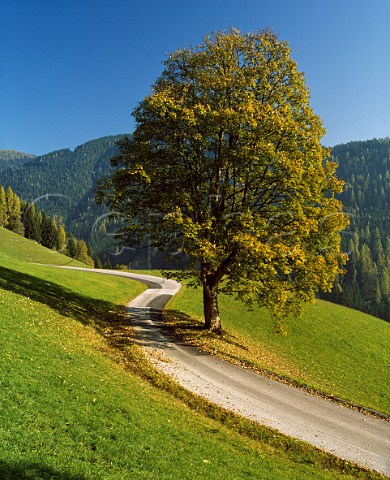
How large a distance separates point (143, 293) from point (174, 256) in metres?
22.4

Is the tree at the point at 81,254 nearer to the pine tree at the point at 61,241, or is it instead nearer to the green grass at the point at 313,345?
the pine tree at the point at 61,241

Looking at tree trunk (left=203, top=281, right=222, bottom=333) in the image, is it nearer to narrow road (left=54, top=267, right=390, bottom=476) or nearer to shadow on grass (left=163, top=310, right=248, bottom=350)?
Result: shadow on grass (left=163, top=310, right=248, bottom=350)

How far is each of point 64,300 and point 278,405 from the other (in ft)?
69.9

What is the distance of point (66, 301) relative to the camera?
3253 cm

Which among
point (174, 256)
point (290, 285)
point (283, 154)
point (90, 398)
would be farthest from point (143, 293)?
point (90, 398)

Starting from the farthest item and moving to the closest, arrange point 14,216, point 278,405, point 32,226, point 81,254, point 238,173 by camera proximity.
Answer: point 81,254 < point 32,226 < point 14,216 < point 238,173 < point 278,405

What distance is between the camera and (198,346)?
1117 inches

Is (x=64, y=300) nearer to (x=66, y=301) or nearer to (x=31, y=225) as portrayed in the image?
(x=66, y=301)

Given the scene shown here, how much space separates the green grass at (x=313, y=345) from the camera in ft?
94.0

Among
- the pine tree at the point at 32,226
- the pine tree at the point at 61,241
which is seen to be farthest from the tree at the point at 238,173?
the pine tree at the point at 61,241

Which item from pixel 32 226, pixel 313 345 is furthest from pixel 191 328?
pixel 32 226

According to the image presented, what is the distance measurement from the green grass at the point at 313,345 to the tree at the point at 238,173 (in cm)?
544

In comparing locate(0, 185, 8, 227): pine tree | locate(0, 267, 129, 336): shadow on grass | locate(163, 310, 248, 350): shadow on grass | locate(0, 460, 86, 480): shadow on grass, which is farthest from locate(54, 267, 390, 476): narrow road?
locate(0, 185, 8, 227): pine tree

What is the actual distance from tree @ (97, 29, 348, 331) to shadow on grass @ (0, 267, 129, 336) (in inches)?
302
